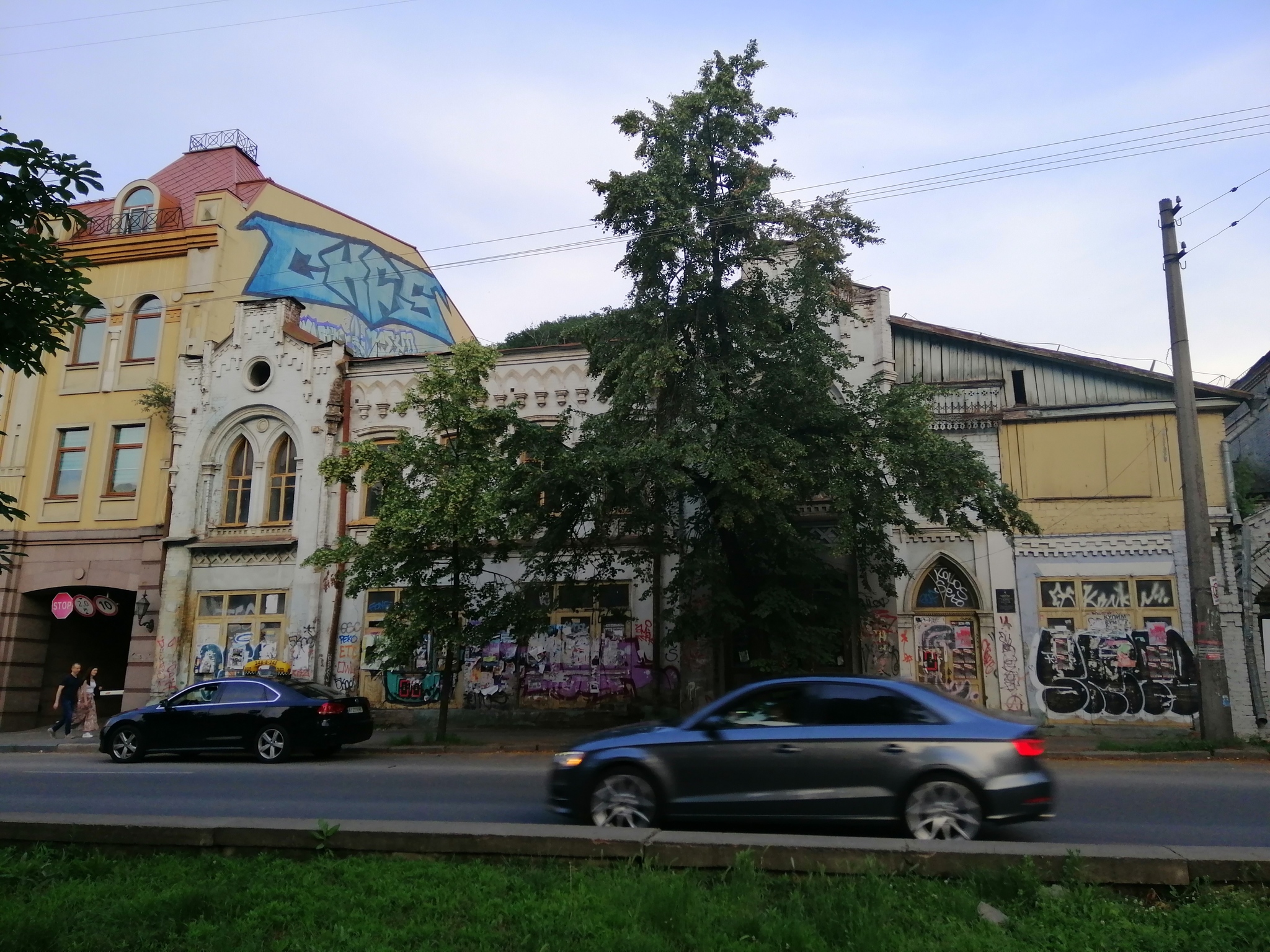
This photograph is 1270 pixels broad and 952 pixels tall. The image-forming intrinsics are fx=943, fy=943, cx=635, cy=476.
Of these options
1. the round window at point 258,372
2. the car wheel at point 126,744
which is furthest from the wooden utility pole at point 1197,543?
the round window at point 258,372

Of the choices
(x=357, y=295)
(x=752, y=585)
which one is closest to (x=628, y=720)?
(x=752, y=585)

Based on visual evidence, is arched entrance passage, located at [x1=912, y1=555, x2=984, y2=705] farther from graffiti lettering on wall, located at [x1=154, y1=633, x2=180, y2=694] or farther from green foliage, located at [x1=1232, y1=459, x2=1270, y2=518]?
graffiti lettering on wall, located at [x1=154, y1=633, x2=180, y2=694]

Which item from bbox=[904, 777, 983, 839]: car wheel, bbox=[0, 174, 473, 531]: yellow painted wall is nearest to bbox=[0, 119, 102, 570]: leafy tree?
bbox=[904, 777, 983, 839]: car wheel

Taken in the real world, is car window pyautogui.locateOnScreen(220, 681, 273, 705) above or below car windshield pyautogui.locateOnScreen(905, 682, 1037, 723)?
below

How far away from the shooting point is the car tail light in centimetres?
753

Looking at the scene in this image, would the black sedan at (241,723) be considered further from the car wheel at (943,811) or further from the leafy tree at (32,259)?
the car wheel at (943,811)

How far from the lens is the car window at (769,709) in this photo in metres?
8.09

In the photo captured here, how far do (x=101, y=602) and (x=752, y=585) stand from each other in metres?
17.3

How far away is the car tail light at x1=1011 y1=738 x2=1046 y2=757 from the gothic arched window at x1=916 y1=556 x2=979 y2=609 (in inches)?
513

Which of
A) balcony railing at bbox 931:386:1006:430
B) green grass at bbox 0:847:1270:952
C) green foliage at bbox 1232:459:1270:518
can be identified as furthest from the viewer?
balcony railing at bbox 931:386:1006:430

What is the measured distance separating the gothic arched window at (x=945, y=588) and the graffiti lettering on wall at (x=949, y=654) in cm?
32

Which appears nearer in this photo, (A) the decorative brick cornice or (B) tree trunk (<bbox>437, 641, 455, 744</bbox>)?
(B) tree trunk (<bbox>437, 641, 455, 744</bbox>)

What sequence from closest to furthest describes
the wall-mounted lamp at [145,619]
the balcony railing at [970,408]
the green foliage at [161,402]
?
the balcony railing at [970,408], the wall-mounted lamp at [145,619], the green foliage at [161,402]

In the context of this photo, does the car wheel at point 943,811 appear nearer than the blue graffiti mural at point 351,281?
Yes
